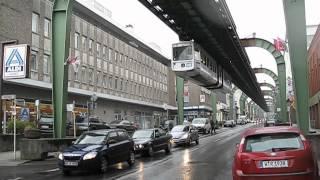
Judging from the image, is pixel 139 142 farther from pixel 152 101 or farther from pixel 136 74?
pixel 152 101

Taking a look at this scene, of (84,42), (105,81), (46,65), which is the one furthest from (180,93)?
(46,65)

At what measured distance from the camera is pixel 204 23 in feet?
108

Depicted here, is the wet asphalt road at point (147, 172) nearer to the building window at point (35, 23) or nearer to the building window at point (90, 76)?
the building window at point (35, 23)

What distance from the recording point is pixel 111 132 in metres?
18.8

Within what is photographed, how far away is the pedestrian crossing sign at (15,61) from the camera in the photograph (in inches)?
971

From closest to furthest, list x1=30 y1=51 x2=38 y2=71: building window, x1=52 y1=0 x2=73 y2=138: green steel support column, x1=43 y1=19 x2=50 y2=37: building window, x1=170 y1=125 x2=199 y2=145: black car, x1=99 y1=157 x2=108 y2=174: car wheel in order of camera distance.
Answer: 1. x1=99 y1=157 x2=108 y2=174: car wheel
2. x1=52 y1=0 x2=73 y2=138: green steel support column
3. x1=170 y1=125 x2=199 y2=145: black car
4. x1=30 y1=51 x2=38 y2=71: building window
5. x1=43 y1=19 x2=50 y2=37: building window

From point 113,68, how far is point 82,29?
10710 millimetres

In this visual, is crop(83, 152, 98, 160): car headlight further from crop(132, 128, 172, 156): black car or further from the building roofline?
the building roofline

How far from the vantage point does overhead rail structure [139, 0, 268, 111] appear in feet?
92.6

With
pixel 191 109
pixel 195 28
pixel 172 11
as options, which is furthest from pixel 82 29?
pixel 191 109

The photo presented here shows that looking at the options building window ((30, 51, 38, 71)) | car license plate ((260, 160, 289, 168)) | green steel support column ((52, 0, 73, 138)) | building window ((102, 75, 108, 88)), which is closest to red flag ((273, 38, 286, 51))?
building window ((102, 75, 108, 88))

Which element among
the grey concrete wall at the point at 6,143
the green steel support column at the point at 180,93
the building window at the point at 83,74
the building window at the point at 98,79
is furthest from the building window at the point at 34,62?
the green steel support column at the point at 180,93

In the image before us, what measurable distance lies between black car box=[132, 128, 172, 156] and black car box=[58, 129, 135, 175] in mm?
4249

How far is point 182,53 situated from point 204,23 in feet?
12.3
